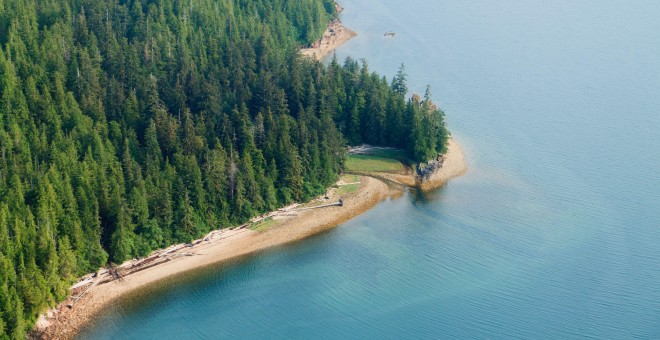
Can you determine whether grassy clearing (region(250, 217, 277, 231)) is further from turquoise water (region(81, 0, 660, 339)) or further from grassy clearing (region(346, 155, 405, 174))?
grassy clearing (region(346, 155, 405, 174))

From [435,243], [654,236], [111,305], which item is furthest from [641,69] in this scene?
[111,305]

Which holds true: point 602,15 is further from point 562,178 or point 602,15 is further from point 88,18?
point 88,18

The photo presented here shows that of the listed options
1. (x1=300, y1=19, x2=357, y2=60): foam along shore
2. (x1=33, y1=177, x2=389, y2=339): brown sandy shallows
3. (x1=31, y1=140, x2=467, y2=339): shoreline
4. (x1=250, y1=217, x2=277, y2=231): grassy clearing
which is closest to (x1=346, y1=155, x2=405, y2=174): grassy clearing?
(x1=31, y1=140, x2=467, y2=339): shoreline

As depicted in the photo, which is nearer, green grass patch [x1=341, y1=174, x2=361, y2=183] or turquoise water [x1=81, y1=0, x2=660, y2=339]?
turquoise water [x1=81, y1=0, x2=660, y2=339]

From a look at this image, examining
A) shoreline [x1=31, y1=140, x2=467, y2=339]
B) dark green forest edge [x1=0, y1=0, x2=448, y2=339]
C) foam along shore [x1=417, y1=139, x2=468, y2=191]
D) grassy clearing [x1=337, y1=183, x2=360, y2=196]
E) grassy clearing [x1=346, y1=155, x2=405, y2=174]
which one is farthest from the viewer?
grassy clearing [x1=346, y1=155, x2=405, y2=174]

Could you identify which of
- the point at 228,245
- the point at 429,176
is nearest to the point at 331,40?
the point at 429,176

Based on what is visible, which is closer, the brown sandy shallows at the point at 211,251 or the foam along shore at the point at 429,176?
the brown sandy shallows at the point at 211,251

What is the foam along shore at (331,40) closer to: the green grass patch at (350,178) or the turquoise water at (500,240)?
the turquoise water at (500,240)

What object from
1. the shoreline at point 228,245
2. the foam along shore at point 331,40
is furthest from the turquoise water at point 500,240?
the foam along shore at point 331,40
